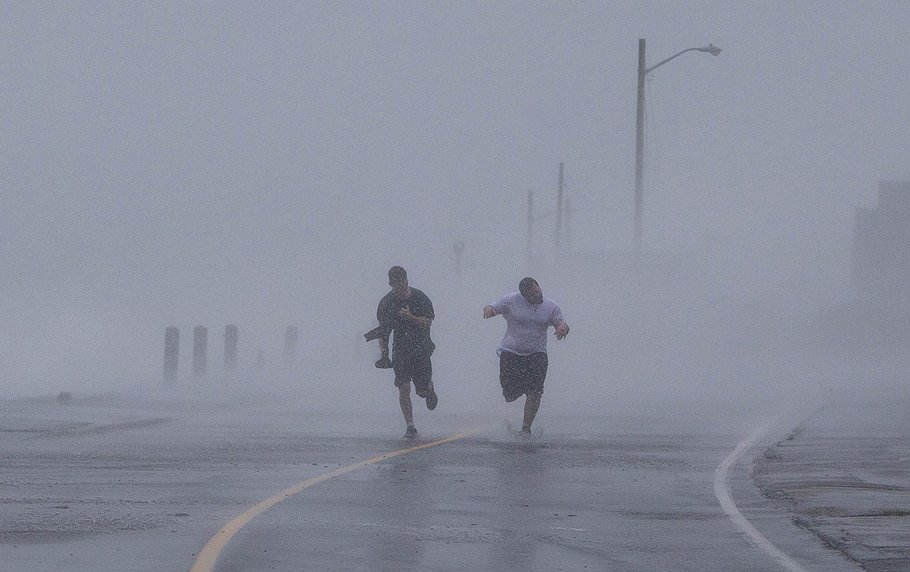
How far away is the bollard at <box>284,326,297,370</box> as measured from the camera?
5134 cm

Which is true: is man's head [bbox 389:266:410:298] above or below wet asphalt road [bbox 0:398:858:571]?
above

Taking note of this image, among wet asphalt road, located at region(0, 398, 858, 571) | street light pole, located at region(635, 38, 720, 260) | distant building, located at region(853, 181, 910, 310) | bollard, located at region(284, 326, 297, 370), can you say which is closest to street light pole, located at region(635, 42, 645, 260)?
street light pole, located at region(635, 38, 720, 260)

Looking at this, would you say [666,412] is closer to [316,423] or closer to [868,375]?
[316,423]

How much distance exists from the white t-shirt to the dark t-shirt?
2.46ft

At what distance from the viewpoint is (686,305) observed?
71.1 metres

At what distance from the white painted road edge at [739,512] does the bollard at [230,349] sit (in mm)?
25340

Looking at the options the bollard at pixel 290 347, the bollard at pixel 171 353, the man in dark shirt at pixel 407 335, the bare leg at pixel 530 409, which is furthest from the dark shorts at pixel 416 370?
the bollard at pixel 290 347

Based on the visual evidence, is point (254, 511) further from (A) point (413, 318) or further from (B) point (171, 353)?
(B) point (171, 353)

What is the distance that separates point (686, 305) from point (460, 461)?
181 feet

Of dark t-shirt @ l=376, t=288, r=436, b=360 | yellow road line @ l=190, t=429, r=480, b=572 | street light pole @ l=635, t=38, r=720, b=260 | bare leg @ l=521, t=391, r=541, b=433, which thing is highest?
street light pole @ l=635, t=38, r=720, b=260

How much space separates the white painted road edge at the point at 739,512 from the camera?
34.2 feet

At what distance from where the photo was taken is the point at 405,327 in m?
20.5

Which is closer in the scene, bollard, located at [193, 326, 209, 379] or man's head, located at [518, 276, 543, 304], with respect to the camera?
man's head, located at [518, 276, 543, 304]

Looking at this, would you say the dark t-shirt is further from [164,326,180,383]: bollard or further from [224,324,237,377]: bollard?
[224,324,237,377]: bollard
